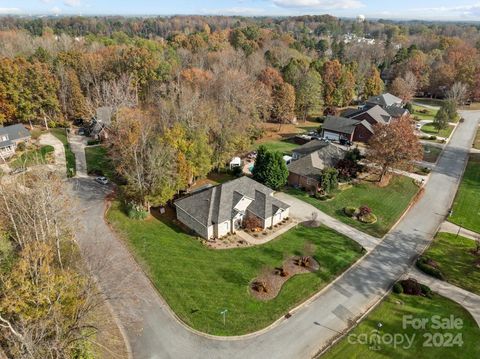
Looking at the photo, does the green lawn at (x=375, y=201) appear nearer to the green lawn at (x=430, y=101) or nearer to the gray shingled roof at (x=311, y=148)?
the gray shingled roof at (x=311, y=148)

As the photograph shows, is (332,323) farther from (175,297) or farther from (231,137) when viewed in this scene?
(231,137)

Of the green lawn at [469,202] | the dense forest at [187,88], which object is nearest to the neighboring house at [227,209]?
the dense forest at [187,88]

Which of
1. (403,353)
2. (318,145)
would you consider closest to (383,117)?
(318,145)

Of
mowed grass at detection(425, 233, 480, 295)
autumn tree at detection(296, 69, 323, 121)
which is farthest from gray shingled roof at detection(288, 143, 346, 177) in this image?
autumn tree at detection(296, 69, 323, 121)

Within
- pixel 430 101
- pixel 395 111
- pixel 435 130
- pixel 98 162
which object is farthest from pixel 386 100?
pixel 98 162

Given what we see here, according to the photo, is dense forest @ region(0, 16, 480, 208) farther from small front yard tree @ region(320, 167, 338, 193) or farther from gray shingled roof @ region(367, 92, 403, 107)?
small front yard tree @ region(320, 167, 338, 193)

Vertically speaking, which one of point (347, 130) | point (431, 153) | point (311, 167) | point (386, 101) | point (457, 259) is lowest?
point (457, 259)

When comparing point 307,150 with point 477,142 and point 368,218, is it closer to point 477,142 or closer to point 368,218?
point 368,218
